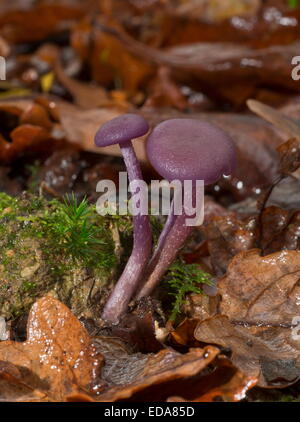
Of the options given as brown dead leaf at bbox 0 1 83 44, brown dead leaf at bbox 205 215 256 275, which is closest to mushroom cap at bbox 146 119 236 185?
brown dead leaf at bbox 205 215 256 275

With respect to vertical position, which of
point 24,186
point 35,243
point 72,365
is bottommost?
point 24,186

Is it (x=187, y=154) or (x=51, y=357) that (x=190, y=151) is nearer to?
(x=187, y=154)

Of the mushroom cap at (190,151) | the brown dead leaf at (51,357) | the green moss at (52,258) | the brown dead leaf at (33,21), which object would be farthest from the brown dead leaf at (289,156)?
the brown dead leaf at (33,21)

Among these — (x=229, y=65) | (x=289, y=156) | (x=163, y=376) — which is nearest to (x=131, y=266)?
(x=163, y=376)

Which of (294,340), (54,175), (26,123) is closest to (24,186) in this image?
(54,175)

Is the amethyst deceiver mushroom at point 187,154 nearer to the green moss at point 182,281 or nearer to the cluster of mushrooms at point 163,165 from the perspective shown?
the cluster of mushrooms at point 163,165

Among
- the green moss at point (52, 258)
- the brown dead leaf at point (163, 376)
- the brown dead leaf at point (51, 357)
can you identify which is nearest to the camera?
the brown dead leaf at point (163, 376)
